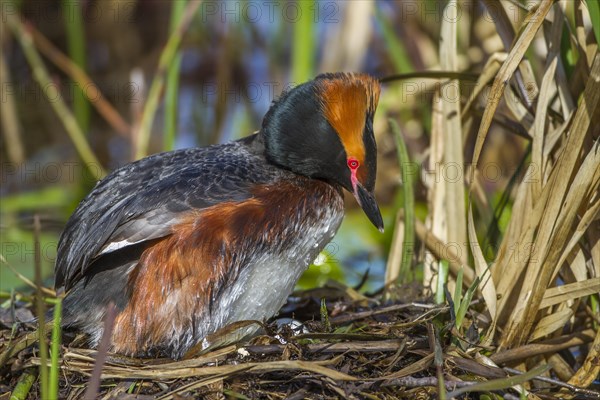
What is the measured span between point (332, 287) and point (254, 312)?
105 cm

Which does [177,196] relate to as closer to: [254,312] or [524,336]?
[254,312]

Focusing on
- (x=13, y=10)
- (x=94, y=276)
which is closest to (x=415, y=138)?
(x=13, y=10)

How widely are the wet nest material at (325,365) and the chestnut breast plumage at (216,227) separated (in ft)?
0.53

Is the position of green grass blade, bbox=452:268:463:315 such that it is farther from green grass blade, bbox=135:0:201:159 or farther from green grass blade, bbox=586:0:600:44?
green grass blade, bbox=135:0:201:159

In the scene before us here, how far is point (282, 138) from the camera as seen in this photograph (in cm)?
463

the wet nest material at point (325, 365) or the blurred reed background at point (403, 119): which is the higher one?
the blurred reed background at point (403, 119)

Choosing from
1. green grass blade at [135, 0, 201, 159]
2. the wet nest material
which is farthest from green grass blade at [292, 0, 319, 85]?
the wet nest material

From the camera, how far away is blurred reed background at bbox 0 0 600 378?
4.22m

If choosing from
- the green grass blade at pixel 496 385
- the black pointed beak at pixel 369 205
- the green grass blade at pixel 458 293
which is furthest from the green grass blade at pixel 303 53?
the green grass blade at pixel 496 385

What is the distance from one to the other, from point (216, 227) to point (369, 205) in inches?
30.2

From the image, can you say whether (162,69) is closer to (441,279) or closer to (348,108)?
(348,108)

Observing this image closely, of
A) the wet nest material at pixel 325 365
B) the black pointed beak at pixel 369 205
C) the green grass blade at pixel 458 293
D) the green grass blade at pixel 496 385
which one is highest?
the black pointed beak at pixel 369 205

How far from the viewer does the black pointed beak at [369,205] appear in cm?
440

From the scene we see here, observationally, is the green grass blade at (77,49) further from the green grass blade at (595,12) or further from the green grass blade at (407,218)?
the green grass blade at (595,12)
